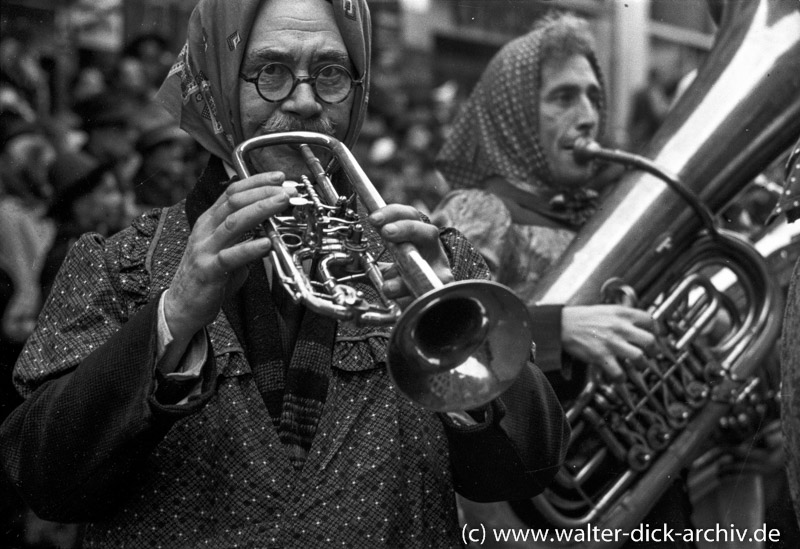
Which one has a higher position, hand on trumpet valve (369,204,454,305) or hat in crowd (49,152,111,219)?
hand on trumpet valve (369,204,454,305)

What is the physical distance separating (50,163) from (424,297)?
3.38 metres

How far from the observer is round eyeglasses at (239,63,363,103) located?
212cm

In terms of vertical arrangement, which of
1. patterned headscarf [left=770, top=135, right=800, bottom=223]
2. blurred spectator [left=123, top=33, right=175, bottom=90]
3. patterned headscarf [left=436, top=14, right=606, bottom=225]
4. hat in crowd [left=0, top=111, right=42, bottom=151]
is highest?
patterned headscarf [left=770, top=135, right=800, bottom=223]

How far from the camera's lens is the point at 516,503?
2879 mm

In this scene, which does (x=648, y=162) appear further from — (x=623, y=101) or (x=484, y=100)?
(x=623, y=101)

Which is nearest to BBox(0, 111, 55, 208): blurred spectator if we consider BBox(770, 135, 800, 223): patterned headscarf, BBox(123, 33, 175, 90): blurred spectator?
BBox(123, 33, 175, 90): blurred spectator

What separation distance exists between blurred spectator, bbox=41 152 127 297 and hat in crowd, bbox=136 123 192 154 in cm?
20

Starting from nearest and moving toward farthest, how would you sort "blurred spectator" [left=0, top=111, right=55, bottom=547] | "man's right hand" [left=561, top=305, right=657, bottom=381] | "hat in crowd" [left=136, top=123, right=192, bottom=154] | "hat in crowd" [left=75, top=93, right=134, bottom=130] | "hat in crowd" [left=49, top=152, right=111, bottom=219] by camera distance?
1. "man's right hand" [left=561, top=305, right=657, bottom=381]
2. "blurred spectator" [left=0, top=111, right=55, bottom=547]
3. "hat in crowd" [left=49, top=152, right=111, bottom=219]
4. "hat in crowd" [left=136, top=123, right=192, bottom=154]
5. "hat in crowd" [left=75, top=93, right=134, bottom=130]

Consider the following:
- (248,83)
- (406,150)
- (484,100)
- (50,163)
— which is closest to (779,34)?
(484,100)

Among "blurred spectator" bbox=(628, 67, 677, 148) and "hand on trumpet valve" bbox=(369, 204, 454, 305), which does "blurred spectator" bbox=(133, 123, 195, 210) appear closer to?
"hand on trumpet valve" bbox=(369, 204, 454, 305)

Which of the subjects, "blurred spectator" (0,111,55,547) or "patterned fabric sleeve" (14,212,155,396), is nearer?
"patterned fabric sleeve" (14,212,155,396)

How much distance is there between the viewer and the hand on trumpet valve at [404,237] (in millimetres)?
1816

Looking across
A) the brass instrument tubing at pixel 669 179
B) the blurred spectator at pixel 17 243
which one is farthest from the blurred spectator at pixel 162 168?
the brass instrument tubing at pixel 669 179

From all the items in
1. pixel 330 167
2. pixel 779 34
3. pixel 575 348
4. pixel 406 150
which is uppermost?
pixel 779 34
